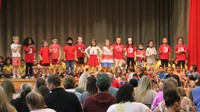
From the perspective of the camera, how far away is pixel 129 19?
20891 mm

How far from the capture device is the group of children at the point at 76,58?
15.2m

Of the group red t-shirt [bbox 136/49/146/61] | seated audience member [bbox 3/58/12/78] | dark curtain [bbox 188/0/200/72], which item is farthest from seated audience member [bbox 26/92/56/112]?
red t-shirt [bbox 136/49/146/61]

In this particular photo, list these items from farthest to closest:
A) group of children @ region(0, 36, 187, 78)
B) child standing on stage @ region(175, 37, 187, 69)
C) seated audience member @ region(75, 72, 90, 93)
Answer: child standing on stage @ region(175, 37, 187, 69)
group of children @ region(0, 36, 187, 78)
seated audience member @ region(75, 72, 90, 93)

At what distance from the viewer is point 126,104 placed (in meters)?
4.64

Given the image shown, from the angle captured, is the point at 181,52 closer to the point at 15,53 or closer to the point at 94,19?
the point at 15,53

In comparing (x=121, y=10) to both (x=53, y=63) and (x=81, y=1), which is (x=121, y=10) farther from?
(x=53, y=63)

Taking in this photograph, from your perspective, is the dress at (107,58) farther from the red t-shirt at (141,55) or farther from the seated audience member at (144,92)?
the seated audience member at (144,92)

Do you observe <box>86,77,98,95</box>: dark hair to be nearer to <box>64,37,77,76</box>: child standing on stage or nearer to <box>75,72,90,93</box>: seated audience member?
<box>75,72,90,93</box>: seated audience member

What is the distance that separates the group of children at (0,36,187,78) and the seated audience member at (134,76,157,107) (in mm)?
9044

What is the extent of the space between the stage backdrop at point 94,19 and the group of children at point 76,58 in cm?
373

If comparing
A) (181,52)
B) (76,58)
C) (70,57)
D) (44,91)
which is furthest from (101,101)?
(181,52)

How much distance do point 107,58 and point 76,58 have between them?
131cm

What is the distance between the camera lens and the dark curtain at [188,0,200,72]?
15.9 metres

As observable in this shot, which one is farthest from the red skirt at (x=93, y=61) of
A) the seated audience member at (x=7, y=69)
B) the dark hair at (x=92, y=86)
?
the dark hair at (x=92, y=86)
